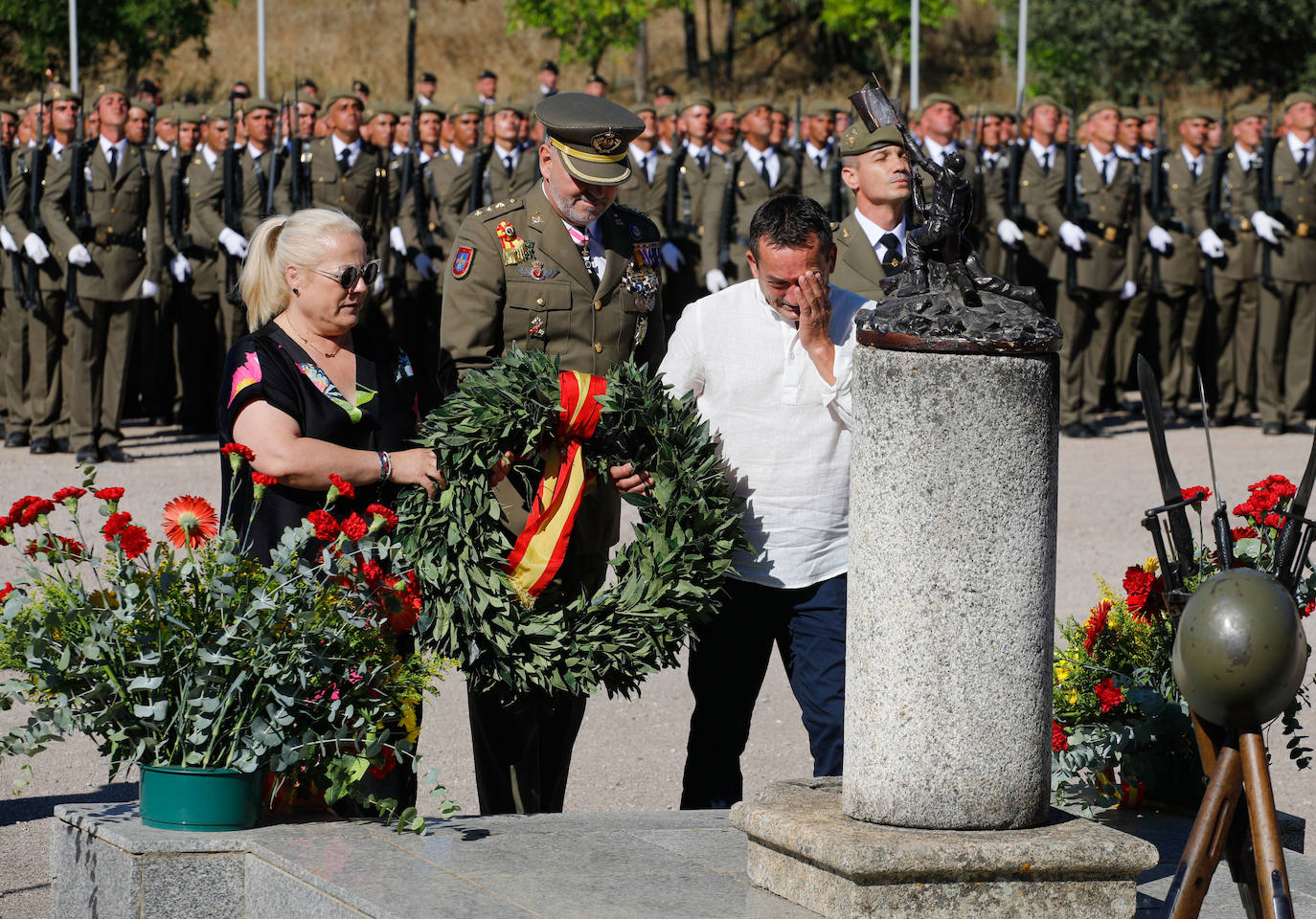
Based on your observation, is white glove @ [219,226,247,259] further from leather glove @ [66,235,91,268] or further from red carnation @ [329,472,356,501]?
red carnation @ [329,472,356,501]

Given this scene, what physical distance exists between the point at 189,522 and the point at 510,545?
77 cm

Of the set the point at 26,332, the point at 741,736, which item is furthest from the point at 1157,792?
the point at 26,332

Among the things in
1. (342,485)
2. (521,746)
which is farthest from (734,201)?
(342,485)

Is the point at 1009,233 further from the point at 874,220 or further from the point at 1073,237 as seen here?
the point at 874,220

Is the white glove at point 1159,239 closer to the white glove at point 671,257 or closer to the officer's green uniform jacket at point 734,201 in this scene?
the officer's green uniform jacket at point 734,201

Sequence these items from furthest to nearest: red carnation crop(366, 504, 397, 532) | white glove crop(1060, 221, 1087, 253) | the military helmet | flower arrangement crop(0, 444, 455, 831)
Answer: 1. white glove crop(1060, 221, 1087, 253)
2. red carnation crop(366, 504, 397, 532)
3. flower arrangement crop(0, 444, 455, 831)
4. the military helmet

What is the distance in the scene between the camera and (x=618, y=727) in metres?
6.39

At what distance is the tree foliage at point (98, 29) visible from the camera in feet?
97.8

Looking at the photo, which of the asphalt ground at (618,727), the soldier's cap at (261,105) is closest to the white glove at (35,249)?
the asphalt ground at (618,727)

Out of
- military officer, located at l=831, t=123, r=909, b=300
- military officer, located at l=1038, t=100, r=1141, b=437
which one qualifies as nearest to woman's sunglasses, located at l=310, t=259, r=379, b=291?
military officer, located at l=831, t=123, r=909, b=300

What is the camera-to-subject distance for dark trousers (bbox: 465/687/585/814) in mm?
4629

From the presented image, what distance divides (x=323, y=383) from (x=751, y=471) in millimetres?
1085

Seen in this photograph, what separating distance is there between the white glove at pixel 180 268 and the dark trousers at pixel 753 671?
30.5 ft

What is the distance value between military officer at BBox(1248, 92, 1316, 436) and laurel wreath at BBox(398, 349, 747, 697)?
10.3 metres
